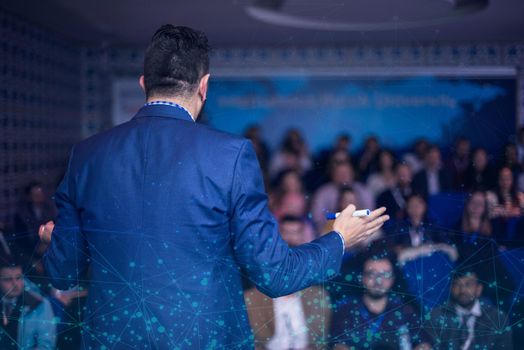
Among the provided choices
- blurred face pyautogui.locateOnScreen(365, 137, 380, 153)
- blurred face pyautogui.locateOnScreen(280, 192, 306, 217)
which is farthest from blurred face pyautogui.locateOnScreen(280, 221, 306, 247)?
blurred face pyautogui.locateOnScreen(365, 137, 380, 153)

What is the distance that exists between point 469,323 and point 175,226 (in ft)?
2.38

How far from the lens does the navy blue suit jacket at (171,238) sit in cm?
83

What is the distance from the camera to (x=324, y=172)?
1527 mm

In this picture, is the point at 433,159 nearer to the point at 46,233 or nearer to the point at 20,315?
the point at 46,233

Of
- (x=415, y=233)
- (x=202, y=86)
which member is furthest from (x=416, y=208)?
(x=202, y=86)

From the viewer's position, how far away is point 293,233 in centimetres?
147

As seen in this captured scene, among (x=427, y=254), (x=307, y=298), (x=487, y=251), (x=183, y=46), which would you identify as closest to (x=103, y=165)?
(x=183, y=46)

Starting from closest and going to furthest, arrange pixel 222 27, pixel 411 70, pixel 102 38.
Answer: pixel 411 70 → pixel 222 27 → pixel 102 38

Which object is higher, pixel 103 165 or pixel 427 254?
pixel 103 165

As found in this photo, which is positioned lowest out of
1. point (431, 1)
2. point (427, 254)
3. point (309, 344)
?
point (309, 344)

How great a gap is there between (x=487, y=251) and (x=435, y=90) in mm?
511

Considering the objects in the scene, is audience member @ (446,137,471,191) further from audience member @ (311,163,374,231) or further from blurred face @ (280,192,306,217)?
blurred face @ (280,192,306,217)

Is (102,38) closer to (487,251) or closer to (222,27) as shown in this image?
(222,27)

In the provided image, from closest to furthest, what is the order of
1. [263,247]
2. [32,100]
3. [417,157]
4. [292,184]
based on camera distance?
[263,247] < [417,157] < [292,184] < [32,100]
